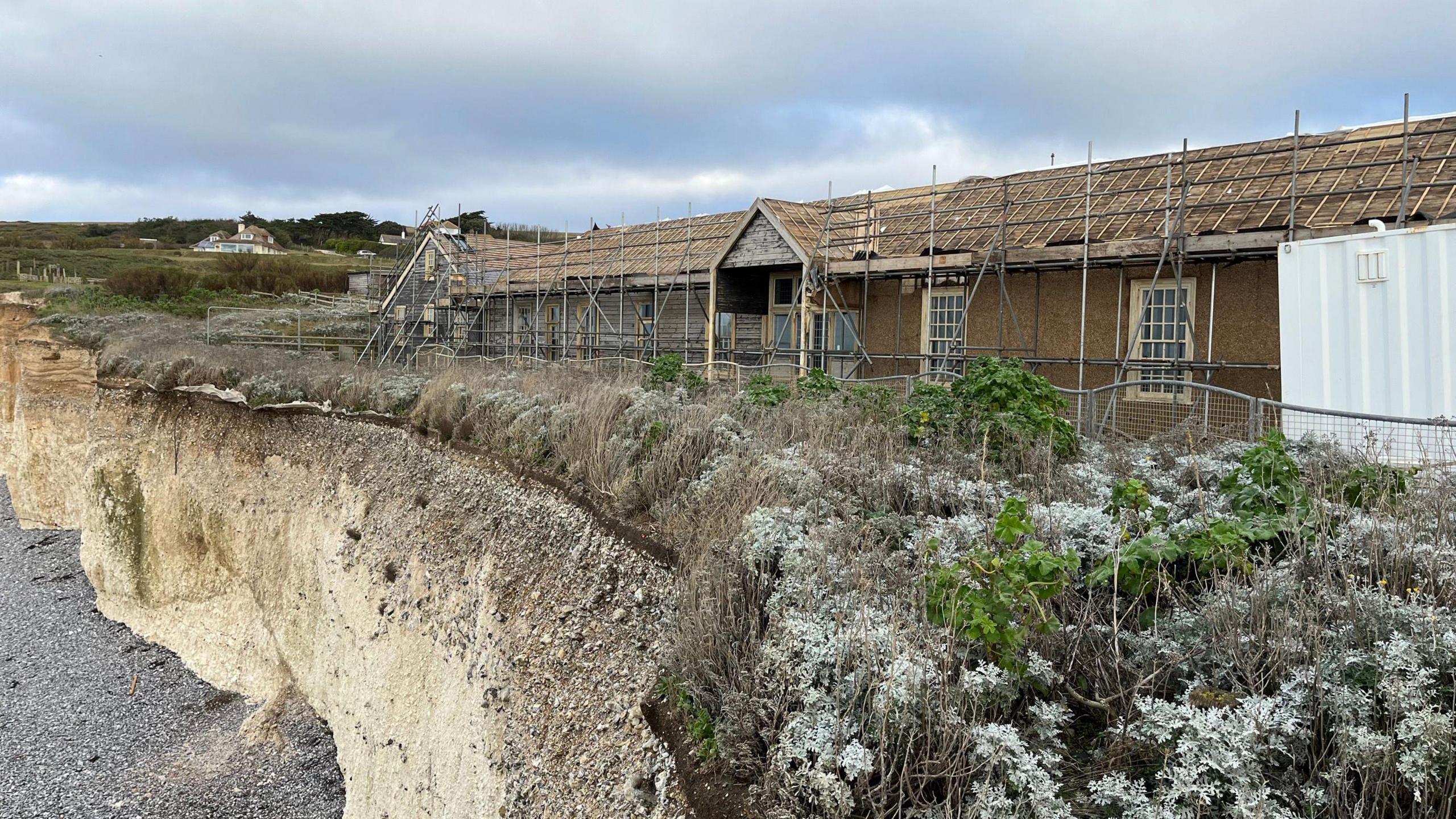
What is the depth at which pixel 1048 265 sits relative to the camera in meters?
14.0

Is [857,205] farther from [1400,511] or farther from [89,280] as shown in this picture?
[89,280]

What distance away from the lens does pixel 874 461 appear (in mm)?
6039

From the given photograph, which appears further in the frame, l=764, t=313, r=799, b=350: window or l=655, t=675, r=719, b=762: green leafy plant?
l=764, t=313, r=799, b=350: window

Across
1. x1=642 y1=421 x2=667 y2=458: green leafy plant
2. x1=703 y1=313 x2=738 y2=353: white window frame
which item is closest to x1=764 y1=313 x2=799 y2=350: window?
x1=703 y1=313 x2=738 y2=353: white window frame

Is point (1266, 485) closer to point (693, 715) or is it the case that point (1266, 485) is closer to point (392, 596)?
point (693, 715)

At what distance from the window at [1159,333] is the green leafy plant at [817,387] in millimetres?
5569

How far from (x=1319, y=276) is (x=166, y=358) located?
20.0m

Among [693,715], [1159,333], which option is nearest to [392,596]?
[693,715]

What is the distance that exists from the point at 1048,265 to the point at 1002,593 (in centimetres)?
1182

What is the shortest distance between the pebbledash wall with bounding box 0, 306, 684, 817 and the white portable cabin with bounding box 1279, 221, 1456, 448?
7155 millimetres

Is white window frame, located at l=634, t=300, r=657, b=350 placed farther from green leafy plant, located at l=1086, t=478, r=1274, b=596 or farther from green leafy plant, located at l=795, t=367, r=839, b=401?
green leafy plant, located at l=1086, t=478, r=1274, b=596

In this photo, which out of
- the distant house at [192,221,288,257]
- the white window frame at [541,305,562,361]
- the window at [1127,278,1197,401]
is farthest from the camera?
the distant house at [192,221,288,257]

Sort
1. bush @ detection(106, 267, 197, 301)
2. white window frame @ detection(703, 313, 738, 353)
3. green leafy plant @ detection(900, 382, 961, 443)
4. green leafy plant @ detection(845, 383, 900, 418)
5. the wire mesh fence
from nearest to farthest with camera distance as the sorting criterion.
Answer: the wire mesh fence → green leafy plant @ detection(900, 382, 961, 443) → green leafy plant @ detection(845, 383, 900, 418) → white window frame @ detection(703, 313, 738, 353) → bush @ detection(106, 267, 197, 301)

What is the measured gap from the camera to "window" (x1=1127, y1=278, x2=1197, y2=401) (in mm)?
13164
